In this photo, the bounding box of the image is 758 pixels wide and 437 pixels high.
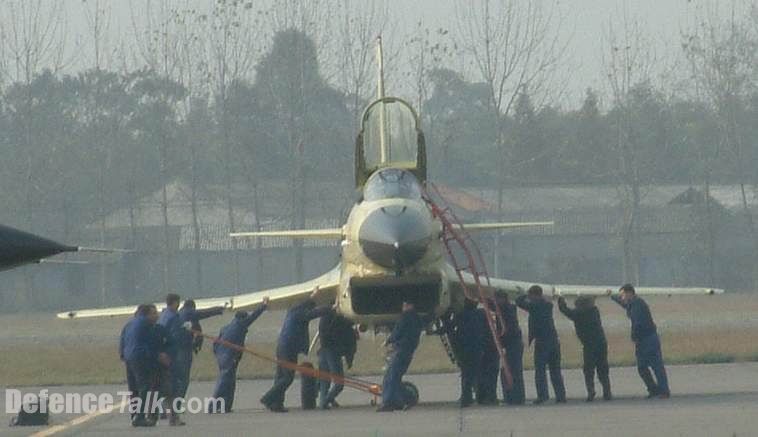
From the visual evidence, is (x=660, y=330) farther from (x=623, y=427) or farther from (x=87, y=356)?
(x=623, y=427)

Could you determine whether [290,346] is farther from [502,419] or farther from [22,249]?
[22,249]

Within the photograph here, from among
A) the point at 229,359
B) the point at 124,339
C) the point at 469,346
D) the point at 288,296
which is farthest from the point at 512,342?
the point at 124,339

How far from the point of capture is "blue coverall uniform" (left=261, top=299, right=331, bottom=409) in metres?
18.9

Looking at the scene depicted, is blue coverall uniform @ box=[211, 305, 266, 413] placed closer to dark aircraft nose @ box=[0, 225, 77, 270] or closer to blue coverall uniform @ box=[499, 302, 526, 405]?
blue coverall uniform @ box=[499, 302, 526, 405]

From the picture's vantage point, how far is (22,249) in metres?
13.8

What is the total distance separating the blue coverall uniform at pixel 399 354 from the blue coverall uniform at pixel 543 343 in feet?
5.43

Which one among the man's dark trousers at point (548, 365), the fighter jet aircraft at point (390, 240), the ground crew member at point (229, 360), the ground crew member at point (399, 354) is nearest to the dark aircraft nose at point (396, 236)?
the fighter jet aircraft at point (390, 240)

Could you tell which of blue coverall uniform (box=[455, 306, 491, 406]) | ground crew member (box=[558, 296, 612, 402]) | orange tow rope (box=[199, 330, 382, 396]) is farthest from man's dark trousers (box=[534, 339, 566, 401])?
orange tow rope (box=[199, 330, 382, 396])

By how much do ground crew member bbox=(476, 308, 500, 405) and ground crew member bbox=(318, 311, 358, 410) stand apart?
64.5 inches

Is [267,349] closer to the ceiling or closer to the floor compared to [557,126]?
closer to the floor

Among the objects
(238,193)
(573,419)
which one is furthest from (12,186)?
(573,419)

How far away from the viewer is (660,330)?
34562 mm

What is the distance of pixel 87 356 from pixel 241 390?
869 centimetres

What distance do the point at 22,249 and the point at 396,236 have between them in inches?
227
